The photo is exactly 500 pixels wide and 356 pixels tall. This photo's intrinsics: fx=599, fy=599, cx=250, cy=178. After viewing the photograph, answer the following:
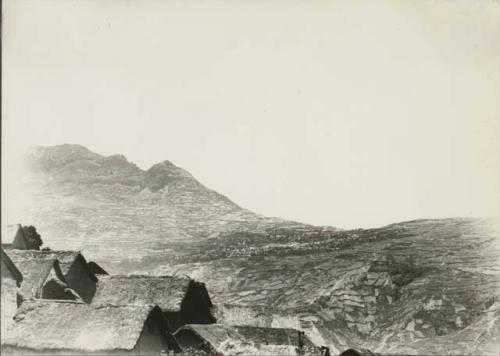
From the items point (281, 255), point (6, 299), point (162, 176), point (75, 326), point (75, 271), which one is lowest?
point (75, 326)

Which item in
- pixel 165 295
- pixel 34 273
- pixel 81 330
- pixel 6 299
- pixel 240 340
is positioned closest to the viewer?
pixel 6 299

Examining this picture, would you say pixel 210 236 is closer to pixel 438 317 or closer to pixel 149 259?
pixel 149 259

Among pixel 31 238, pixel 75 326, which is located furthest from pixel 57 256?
pixel 75 326

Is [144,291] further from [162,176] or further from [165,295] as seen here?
[162,176]

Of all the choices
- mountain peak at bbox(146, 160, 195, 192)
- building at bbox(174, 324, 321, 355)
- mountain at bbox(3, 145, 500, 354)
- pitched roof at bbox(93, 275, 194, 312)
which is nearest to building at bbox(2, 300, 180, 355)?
building at bbox(174, 324, 321, 355)

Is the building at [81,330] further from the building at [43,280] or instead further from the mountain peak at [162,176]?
the mountain peak at [162,176]

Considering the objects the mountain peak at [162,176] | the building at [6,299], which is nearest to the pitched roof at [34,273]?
the building at [6,299]
